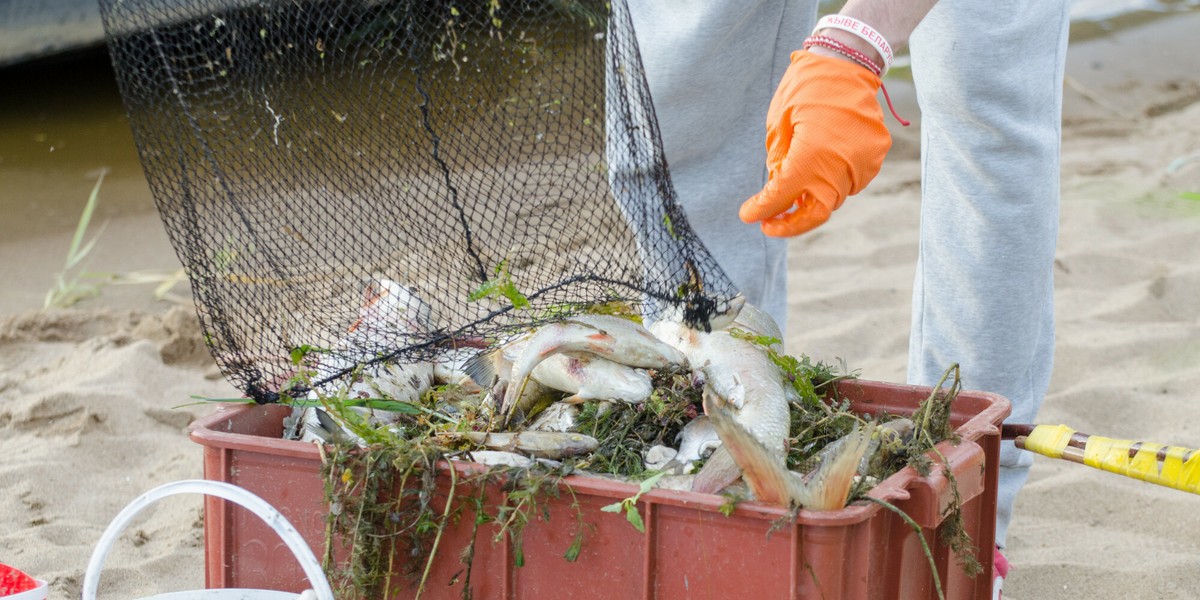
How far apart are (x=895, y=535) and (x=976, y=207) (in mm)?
854

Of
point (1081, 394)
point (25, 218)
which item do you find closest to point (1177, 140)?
point (1081, 394)

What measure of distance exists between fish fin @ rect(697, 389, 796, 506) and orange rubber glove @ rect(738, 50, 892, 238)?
48 centimetres

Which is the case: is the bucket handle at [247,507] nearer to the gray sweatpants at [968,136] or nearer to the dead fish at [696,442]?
the dead fish at [696,442]

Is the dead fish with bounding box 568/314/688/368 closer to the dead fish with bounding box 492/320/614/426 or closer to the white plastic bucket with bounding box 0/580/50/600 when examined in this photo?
the dead fish with bounding box 492/320/614/426

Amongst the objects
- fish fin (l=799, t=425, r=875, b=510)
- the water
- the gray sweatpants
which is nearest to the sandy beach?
the water

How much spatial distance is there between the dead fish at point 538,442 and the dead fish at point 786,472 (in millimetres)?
363

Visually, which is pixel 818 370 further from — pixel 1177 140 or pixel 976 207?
pixel 1177 140

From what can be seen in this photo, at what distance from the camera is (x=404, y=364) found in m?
2.03

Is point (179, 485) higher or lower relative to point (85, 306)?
lower

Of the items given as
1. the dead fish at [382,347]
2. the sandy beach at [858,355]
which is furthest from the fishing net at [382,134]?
the sandy beach at [858,355]

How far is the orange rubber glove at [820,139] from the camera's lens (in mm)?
1682

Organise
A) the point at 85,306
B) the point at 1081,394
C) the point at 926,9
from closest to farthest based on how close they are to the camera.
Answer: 1. the point at 926,9
2. the point at 1081,394
3. the point at 85,306

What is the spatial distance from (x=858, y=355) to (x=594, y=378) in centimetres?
168

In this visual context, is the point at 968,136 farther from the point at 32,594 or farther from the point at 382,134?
the point at 32,594
